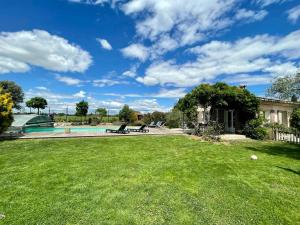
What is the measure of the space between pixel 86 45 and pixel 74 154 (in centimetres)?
1628

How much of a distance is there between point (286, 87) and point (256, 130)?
7194 millimetres

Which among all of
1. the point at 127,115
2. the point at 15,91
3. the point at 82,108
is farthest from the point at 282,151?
the point at 15,91

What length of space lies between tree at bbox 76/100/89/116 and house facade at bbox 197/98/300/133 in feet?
76.7

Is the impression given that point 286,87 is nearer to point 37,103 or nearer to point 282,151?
point 282,151

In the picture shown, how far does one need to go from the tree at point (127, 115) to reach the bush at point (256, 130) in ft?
66.9

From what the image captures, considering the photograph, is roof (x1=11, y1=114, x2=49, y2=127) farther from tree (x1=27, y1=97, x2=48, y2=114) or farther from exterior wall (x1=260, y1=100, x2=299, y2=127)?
exterior wall (x1=260, y1=100, x2=299, y2=127)

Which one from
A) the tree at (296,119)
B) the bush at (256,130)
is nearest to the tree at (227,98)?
the bush at (256,130)

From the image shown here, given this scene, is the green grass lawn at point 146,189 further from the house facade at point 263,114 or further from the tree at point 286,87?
the tree at point 286,87

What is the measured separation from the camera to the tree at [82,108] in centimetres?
3487

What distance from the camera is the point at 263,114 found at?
18.1m

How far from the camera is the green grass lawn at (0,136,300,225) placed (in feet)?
12.6

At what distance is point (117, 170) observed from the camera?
672 cm

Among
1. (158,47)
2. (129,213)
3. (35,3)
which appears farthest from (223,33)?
(129,213)

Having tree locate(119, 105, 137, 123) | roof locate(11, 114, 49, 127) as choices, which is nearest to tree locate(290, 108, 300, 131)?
tree locate(119, 105, 137, 123)
